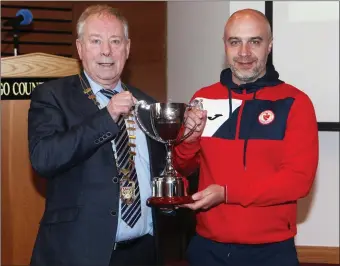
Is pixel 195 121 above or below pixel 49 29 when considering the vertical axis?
below

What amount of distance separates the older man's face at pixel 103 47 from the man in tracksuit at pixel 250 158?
301 millimetres

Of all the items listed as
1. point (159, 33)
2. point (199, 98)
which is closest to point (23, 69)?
point (199, 98)

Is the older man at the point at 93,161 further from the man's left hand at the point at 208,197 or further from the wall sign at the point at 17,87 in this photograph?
the wall sign at the point at 17,87

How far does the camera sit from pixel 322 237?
10.7 ft

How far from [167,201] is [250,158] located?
11.9 inches

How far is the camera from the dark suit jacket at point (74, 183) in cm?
174

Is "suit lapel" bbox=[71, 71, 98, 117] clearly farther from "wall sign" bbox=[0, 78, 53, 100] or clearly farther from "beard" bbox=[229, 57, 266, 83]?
"wall sign" bbox=[0, 78, 53, 100]

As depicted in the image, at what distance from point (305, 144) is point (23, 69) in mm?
1380

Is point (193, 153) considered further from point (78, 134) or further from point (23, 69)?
point (23, 69)

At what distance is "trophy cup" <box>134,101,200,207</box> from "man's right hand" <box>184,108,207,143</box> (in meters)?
0.02

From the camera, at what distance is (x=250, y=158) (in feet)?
6.12

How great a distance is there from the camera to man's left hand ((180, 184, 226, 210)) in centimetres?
180

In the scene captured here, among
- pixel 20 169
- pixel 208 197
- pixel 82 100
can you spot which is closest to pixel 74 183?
pixel 82 100

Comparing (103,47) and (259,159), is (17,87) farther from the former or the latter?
(259,159)
